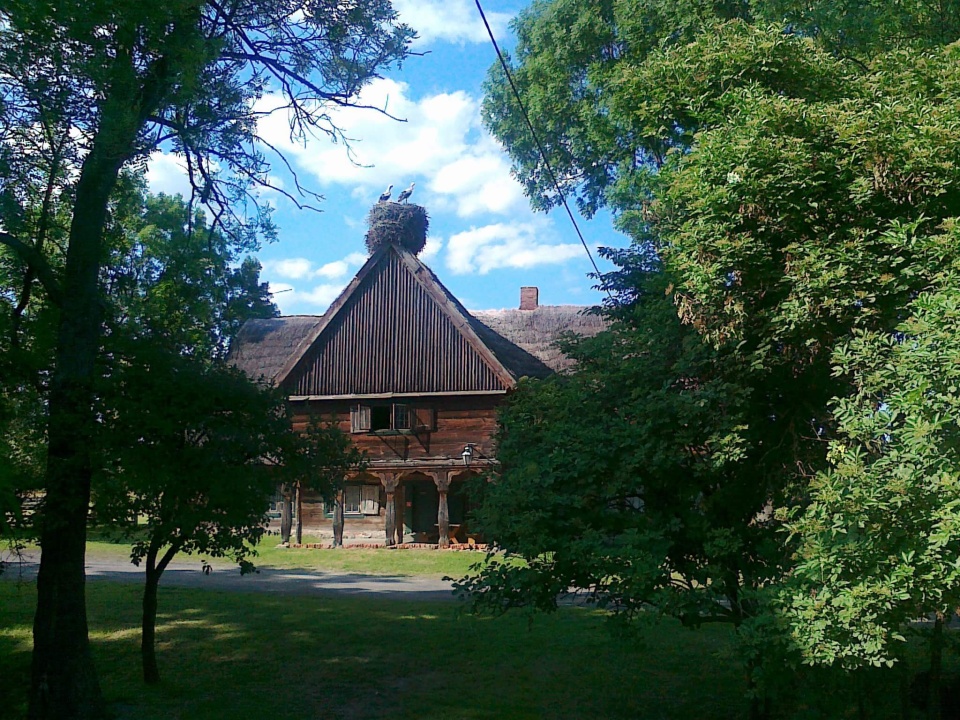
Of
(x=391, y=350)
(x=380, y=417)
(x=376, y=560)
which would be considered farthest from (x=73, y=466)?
(x=380, y=417)

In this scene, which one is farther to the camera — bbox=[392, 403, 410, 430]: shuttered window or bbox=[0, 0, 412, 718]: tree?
bbox=[392, 403, 410, 430]: shuttered window

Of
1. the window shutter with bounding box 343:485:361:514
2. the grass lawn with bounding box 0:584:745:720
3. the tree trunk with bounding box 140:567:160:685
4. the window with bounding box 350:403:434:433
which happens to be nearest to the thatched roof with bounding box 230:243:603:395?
the window with bounding box 350:403:434:433

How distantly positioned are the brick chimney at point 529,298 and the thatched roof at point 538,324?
0.50 metres

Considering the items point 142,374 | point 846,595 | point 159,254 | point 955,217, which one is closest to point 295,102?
point 159,254

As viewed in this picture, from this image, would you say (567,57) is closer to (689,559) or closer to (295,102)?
(295,102)

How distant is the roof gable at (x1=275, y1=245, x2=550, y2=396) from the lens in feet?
84.0

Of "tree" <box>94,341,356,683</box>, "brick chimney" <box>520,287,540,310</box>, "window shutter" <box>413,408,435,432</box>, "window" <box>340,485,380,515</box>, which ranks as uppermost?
"brick chimney" <box>520,287,540,310</box>

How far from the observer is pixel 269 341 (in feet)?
107

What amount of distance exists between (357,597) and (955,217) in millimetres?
12877

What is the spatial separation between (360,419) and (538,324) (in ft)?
24.8

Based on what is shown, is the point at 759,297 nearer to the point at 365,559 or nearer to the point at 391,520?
the point at 365,559

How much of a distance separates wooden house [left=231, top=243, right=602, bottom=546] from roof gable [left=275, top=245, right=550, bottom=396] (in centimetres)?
3

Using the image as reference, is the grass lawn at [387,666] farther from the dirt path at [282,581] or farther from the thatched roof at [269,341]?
the thatched roof at [269,341]

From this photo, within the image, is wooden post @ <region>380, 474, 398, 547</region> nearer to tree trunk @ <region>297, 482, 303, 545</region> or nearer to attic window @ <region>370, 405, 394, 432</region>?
attic window @ <region>370, 405, 394, 432</region>
